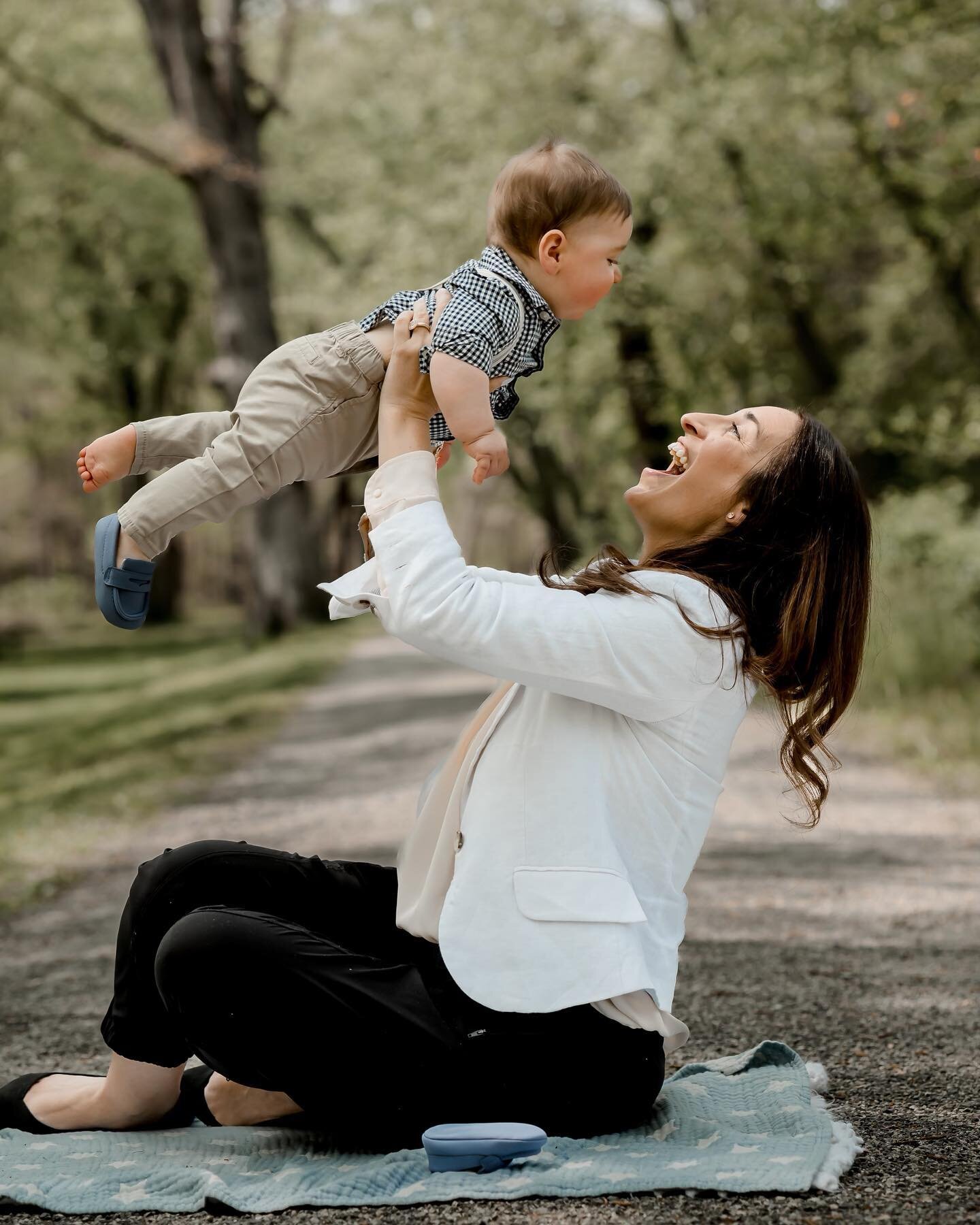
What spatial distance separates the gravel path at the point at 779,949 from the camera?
Answer: 101 inches

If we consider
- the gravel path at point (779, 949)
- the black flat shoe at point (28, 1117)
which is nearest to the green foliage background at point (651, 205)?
the gravel path at point (779, 949)

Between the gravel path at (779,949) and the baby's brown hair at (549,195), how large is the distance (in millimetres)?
1891

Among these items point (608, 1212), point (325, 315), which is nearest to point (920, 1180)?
point (608, 1212)

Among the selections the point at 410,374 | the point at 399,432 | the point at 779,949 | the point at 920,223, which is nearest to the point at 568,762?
the point at 399,432

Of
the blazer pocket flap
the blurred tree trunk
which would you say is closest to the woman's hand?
the blazer pocket flap

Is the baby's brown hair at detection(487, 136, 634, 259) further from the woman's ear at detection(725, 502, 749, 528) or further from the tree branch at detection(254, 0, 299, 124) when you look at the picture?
the tree branch at detection(254, 0, 299, 124)

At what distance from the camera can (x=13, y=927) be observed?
588 cm

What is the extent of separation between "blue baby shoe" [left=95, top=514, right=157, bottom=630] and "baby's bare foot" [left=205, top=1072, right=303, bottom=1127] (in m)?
1.02

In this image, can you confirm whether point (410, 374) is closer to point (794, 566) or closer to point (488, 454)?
point (488, 454)

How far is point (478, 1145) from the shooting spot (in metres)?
2.61

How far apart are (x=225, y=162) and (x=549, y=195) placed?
15729 millimetres

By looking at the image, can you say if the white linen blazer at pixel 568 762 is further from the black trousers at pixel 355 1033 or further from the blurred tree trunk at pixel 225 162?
the blurred tree trunk at pixel 225 162

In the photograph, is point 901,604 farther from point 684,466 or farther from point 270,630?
point 270,630

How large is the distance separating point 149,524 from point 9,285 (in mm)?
23699
